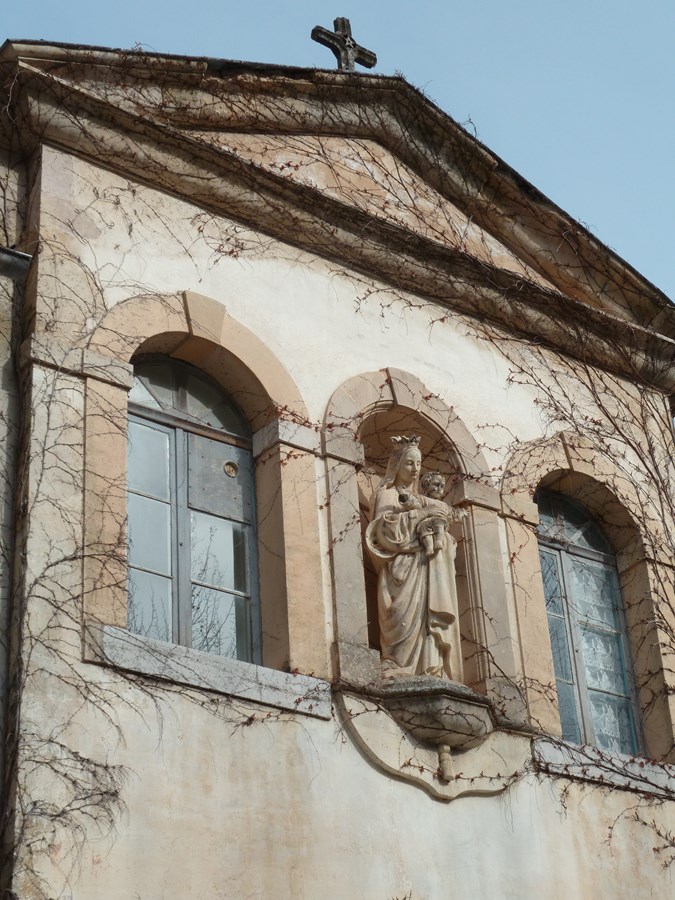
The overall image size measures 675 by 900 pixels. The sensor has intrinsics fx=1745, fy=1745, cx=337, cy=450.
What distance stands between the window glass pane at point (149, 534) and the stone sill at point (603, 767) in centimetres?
277

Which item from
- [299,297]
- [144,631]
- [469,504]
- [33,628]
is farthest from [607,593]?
[33,628]

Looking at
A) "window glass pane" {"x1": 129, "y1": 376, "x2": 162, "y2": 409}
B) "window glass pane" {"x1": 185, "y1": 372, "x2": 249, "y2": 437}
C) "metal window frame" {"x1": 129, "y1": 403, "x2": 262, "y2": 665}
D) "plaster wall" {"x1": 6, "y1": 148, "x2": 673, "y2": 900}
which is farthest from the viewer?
"window glass pane" {"x1": 185, "y1": 372, "x2": 249, "y2": 437}

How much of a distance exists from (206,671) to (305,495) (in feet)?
5.57

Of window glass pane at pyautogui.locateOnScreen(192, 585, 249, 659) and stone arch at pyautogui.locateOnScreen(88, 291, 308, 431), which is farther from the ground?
stone arch at pyautogui.locateOnScreen(88, 291, 308, 431)

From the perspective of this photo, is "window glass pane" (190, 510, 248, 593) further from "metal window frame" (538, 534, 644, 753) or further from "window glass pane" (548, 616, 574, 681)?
"metal window frame" (538, 534, 644, 753)

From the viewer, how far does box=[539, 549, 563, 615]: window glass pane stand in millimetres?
12812

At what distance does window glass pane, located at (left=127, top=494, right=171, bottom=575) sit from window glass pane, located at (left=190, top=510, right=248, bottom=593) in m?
0.20

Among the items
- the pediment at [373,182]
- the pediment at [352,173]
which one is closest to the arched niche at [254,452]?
the pediment at [352,173]

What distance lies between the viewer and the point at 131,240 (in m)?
11.3

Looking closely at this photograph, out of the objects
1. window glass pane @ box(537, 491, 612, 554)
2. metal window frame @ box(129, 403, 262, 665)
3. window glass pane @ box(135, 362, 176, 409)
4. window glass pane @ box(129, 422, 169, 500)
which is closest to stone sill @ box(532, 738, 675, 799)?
window glass pane @ box(537, 491, 612, 554)

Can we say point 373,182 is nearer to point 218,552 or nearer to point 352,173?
point 352,173

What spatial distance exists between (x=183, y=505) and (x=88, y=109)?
268 centimetres

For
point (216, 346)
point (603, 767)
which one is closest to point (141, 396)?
point (216, 346)

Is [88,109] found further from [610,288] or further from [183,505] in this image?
[610,288]
